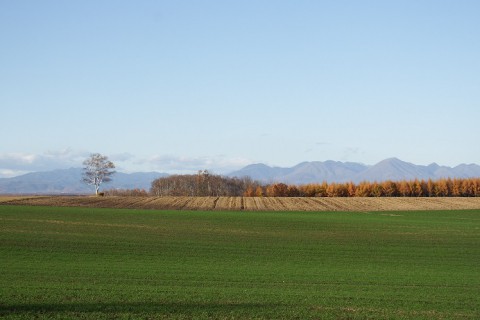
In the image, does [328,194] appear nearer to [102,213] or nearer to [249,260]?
[102,213]

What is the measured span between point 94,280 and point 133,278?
1617 mm

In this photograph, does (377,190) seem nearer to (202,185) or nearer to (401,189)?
(401,189)

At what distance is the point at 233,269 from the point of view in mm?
28469

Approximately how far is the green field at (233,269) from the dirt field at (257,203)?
24281mm

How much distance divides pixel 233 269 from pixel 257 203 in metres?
61.3

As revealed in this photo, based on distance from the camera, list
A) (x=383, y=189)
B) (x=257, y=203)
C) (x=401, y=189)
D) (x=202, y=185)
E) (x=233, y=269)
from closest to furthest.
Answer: (x=233, y=269) → (x=257, y=203) → (x=401, y=189) → (x=383, y=189) → (x=202, y=185)

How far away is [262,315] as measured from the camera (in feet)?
55.5

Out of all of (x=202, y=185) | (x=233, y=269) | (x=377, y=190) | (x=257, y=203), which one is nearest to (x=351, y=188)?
(x=377, y=190)

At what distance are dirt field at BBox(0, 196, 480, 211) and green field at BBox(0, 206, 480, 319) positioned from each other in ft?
79.7

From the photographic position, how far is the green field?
1792 cm

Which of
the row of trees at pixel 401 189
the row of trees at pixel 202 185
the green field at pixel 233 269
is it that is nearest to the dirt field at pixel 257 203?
the green field at pixel 233 269

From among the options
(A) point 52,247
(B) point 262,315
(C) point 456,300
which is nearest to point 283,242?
(A) point 52,247

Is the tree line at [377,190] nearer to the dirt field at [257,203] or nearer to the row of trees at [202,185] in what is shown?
the row of trees at [202,185]

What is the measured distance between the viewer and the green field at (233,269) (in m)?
17.9
